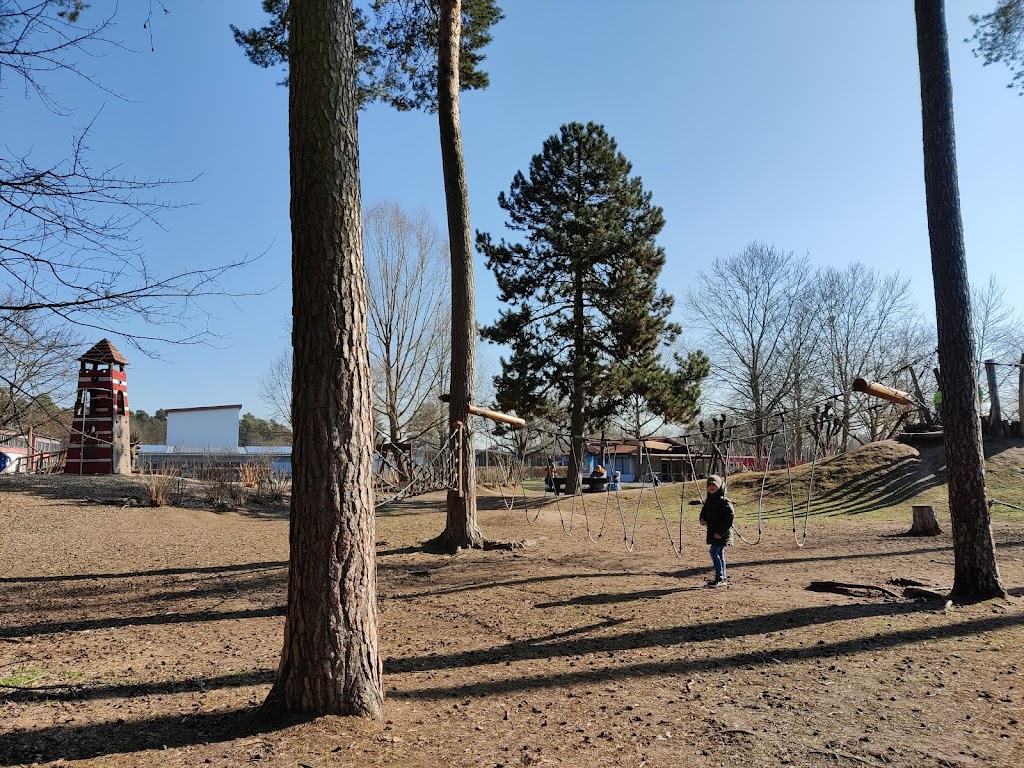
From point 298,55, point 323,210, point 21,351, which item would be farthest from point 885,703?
point 21,351

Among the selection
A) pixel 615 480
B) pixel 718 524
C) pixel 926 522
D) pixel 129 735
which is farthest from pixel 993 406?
pixel 129 735

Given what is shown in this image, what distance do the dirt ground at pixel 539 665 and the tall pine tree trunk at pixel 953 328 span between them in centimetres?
44

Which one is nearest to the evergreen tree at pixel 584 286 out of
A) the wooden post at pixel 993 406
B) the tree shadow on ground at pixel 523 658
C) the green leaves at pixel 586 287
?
the green leaves at pixel 586 287

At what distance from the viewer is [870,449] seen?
16.2 metres

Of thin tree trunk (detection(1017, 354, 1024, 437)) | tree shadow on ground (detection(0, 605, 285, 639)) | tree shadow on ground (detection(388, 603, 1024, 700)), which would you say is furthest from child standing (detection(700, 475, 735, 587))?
thin tree trunk (detection(1017, 354, 1024, 437))

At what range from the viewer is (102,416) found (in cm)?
1650

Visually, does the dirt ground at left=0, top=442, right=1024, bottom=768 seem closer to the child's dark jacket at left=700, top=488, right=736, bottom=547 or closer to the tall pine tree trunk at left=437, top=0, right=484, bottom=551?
the child's dark jacket at left=700, top=488, right=736, bottom=547

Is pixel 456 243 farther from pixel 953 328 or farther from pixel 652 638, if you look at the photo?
pixel 652 638

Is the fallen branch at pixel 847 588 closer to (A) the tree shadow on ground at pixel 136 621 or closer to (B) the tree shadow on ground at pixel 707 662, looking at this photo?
(B) the tree shadow on ground at pixel 707 662

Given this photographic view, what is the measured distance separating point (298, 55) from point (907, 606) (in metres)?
5.97

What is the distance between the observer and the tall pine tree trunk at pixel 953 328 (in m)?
5.44

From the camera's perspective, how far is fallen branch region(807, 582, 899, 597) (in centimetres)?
592

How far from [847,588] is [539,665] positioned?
3.61 metres

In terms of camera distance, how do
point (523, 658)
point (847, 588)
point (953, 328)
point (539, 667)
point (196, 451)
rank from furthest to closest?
point (196, 451)
point (847, 588)
point (953, 328)
point (523, 658)
point (539, 667)
